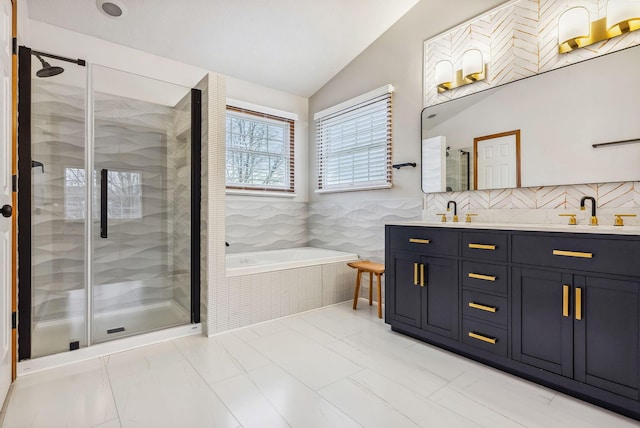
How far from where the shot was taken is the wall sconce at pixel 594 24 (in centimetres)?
188

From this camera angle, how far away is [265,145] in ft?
12.9

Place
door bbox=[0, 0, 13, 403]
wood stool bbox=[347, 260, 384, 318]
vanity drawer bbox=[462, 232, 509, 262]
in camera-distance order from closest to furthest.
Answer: door bbox=[0, 0, 13, 403], vanity drawer bbox=[462, 232, 509, 262], wood stool bbox=[347, 260, 384, 318]

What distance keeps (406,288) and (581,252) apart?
1159mm

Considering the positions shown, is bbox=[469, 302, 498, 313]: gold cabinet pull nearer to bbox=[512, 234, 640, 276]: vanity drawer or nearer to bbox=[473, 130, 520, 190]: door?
bbox=[512, 234, 640, 276]: vanity drawer

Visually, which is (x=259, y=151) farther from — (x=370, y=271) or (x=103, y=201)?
(x=370, y=271)

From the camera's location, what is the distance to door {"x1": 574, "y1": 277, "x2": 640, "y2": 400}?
149cm

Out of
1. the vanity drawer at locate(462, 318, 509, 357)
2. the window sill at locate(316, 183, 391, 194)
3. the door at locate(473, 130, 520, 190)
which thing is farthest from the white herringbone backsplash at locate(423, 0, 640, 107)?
the vanity drawer at locate(462, 318, 509, 357)

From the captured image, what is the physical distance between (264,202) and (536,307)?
292 centimetres

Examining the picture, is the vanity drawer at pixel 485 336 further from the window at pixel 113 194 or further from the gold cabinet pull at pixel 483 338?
the window at pixel 113 194

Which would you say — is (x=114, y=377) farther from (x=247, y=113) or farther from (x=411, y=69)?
(x=411, y=69)

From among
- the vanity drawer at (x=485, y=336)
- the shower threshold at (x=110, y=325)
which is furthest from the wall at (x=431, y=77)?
the shower threshold at (x=110, y=325)

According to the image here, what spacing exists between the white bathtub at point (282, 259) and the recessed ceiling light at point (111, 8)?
2308 mm

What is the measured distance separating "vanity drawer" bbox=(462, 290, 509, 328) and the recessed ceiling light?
343 cm

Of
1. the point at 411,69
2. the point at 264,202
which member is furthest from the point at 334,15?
the point at 264,202
